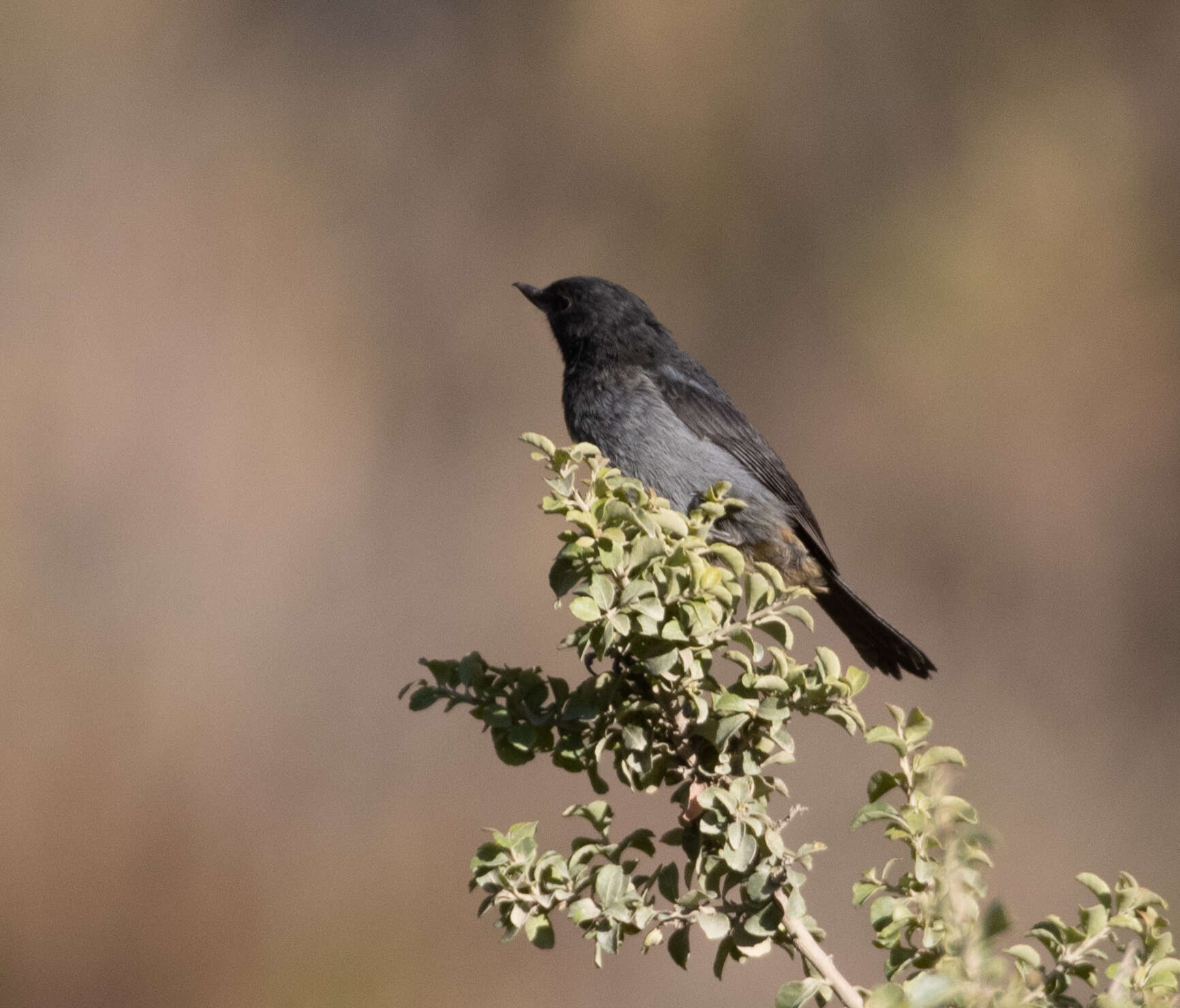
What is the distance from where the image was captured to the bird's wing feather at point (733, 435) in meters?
3.13

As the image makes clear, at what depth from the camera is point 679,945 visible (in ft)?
3.88

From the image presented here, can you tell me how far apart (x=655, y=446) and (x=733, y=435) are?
0.36 meters

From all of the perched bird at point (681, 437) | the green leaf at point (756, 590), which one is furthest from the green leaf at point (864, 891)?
the perched bird at point (681, 437)

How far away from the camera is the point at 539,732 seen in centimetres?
124

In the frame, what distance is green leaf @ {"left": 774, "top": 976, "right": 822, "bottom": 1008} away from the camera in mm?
987

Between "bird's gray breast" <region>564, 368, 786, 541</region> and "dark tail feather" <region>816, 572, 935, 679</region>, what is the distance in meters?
0.28

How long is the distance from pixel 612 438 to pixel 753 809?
194 centimetres

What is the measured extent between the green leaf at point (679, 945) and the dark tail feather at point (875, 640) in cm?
177

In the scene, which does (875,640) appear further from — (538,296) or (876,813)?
(876,813)

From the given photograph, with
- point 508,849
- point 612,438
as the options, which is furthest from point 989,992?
point 612,438

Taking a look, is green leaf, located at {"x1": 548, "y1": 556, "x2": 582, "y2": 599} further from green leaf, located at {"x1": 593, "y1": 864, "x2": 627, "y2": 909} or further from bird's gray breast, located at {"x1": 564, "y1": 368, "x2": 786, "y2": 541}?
bird's gray breast, located at {"x1": 564, "y1": 368, "x2": 786, "y2": 541}

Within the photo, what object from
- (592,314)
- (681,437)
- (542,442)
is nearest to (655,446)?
(681,437)

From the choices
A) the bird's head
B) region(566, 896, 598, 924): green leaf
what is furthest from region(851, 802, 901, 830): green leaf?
the bird's head

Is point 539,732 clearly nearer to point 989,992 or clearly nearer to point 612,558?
point 612,558
